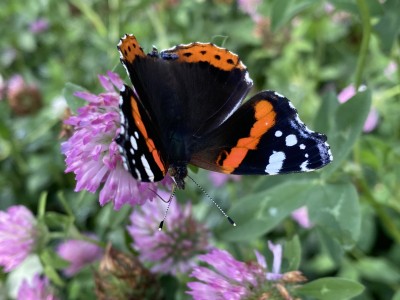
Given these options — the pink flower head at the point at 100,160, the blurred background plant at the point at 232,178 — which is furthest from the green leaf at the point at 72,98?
the pink flower head at the point at 100,160

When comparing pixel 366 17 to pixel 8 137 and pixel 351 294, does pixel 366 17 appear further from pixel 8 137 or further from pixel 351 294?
pixel 8 137

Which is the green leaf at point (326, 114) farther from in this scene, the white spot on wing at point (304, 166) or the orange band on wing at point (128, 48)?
the orange band on wing at point (128, 48)

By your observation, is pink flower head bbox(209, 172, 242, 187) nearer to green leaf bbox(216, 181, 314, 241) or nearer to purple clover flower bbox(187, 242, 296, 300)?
green leaf bbox(216, 181, 314, 241)

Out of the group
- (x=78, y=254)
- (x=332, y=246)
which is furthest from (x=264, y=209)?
(x=78, y=254)

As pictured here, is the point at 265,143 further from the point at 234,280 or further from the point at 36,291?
the point at 36,291

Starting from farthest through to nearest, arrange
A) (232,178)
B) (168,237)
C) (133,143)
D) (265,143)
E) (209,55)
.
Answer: (232,178) < (168,237) < (209,55) < (265,143) < (133,143)

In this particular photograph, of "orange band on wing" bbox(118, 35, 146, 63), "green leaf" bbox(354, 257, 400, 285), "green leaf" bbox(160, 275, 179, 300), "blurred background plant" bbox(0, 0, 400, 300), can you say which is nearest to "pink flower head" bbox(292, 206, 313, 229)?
"blurred background plant" bbox(0, 0, 400, 300)

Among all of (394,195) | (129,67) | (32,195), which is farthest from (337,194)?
(32,195)
